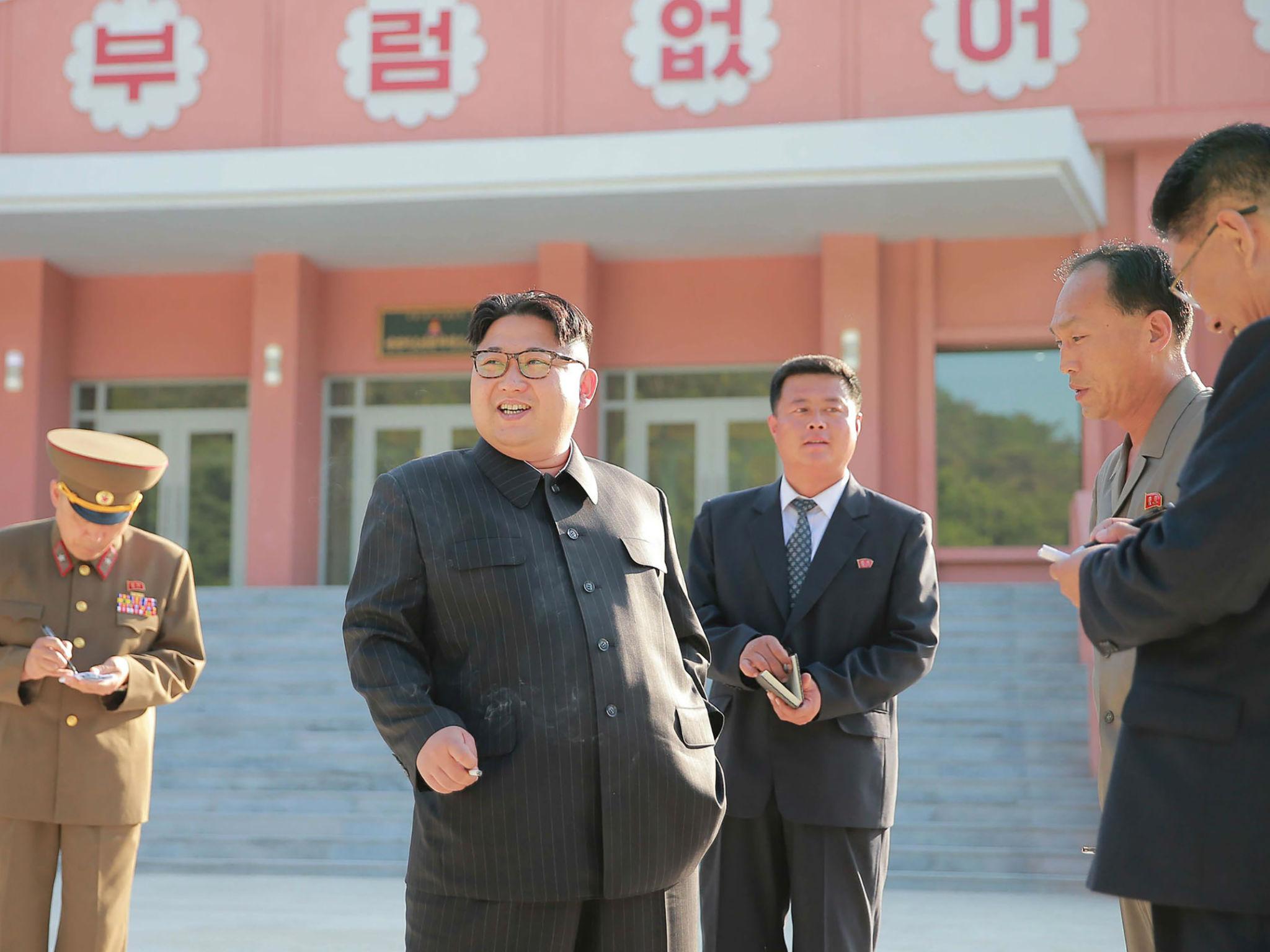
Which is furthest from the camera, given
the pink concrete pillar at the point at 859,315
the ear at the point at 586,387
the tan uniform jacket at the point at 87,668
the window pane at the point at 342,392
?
the window pane at the point at 342,392

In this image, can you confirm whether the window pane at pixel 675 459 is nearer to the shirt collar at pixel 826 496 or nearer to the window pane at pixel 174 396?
the window pane at pixel 174 396

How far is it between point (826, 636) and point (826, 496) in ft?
1.39

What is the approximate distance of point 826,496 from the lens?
4027mm

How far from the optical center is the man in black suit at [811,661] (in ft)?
11.9

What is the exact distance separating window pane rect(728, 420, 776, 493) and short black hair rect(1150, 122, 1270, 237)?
42.6ft

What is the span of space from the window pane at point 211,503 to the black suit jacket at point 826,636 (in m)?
12.8

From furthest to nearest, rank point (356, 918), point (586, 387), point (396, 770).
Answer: point (396, 770) → point (356, 918) → point (586, 387)

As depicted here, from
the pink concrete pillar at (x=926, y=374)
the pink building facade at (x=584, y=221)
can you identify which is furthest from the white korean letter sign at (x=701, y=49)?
the pink concrete pillar at (x=926, y=374)

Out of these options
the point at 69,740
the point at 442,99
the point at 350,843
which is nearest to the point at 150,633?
the point at 69,740

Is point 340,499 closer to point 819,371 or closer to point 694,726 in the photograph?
point 819,371

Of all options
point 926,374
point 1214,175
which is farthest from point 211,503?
point 1214,175

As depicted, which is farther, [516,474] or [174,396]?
[174,396]

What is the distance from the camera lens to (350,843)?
8.27m

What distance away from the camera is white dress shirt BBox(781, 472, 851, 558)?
157 inches
